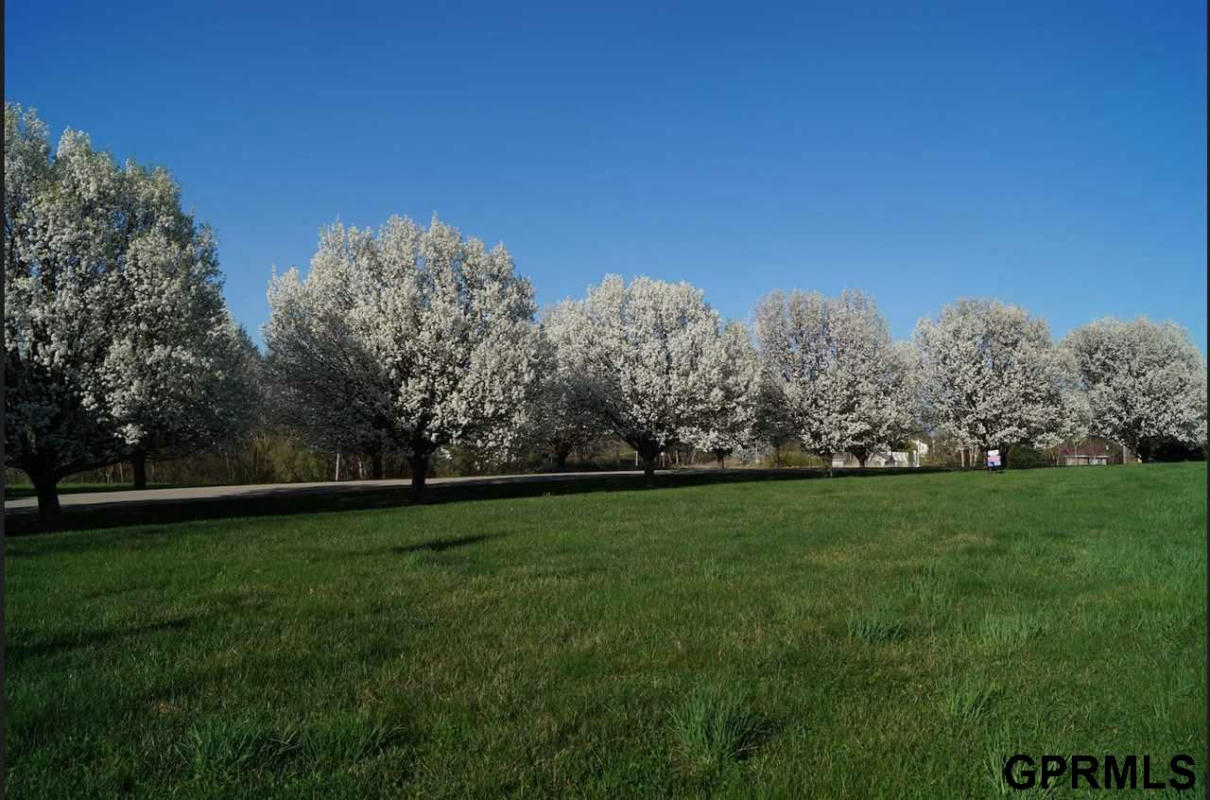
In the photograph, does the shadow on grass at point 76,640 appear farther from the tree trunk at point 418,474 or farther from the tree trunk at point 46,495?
the tree trunk at point 418,474

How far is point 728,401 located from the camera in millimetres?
41438

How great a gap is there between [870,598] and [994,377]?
172 ft

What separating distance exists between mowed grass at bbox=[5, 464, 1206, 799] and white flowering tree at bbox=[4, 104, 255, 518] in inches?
385

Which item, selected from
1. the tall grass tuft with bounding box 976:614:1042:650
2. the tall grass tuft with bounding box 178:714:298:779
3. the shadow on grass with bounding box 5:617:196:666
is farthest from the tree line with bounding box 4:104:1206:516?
the tall grass tuft with bounding box 976:614:1042:650

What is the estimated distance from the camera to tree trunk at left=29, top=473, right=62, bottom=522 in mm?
22203

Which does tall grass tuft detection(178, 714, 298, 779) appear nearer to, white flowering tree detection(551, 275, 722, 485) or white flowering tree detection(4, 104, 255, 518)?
white flowering tree detection(4, 104, 255, 518)

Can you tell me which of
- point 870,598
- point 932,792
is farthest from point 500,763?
point 870,598

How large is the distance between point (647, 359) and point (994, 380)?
29405 millimetres

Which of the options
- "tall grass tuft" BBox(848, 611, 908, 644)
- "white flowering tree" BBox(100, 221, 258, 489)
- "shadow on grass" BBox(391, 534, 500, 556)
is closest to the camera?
"tall grass tuft" BBox(848, 611, 908, 644)

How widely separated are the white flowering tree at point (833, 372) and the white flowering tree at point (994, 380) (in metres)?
4.65

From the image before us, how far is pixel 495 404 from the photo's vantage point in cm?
2934

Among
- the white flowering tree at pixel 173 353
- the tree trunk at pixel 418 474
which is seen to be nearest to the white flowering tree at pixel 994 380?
the tree trunk at pixel 418 474

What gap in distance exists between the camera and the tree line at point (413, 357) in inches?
812

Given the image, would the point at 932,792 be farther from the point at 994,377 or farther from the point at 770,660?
the point at 994,377
